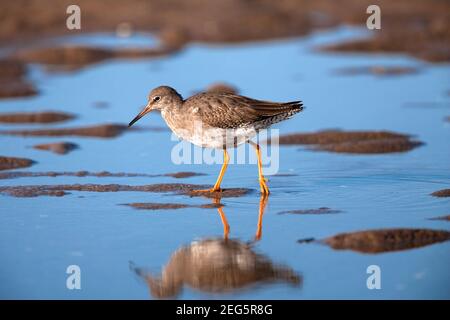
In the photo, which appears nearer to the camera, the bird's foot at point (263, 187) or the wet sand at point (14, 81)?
the bird's foot at point (263, 187)

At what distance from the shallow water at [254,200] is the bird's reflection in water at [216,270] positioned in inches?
3.9

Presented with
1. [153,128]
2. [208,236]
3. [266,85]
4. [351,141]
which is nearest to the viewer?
[208,236]

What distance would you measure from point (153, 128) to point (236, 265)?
7.01m

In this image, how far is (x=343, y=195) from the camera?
Answer: 11.1 metres

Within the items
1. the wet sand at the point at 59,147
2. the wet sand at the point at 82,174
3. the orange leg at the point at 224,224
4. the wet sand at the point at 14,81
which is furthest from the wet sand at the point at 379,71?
the orange leg at the point at 224,224

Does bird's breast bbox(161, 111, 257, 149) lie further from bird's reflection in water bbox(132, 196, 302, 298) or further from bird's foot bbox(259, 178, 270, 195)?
bird's reflection in water bbox(132, 196, 302, 298)

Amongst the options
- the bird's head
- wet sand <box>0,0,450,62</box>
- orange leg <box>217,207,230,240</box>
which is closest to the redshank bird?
the bird's head

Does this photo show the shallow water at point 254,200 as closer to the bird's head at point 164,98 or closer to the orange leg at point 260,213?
the orange leg at point 260,213

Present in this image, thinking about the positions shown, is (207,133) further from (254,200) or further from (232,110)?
(254,200)

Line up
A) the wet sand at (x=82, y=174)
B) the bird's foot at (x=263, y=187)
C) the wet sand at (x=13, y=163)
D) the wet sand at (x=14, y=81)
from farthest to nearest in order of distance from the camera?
the wet sand at (x=14, y=81) < the wet sand at (x=13, y=163) < the wet sand at (x=82, y=174) < the bird's foot at (x=263, y=187)

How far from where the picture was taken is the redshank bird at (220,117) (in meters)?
11.5

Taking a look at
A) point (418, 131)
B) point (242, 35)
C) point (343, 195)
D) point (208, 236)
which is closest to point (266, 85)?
point (418, 131)

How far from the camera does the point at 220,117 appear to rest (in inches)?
455
